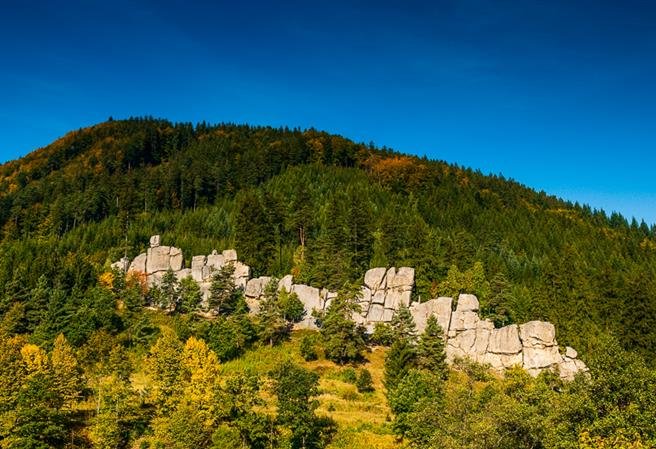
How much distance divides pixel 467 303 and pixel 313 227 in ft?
128

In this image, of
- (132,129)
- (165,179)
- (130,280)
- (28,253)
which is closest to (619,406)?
(130,280)

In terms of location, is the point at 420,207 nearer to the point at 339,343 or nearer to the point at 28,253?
the point at 339,343

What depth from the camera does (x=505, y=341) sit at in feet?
261

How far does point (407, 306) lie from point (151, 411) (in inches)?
1873

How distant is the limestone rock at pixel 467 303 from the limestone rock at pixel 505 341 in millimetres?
4892

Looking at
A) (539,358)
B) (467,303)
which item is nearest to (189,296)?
(467,303)

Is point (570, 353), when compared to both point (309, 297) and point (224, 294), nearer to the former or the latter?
point (309, 297)

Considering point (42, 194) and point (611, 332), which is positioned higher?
point (42, 194)

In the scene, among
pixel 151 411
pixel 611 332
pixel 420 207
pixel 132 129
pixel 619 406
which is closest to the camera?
pixel 619 406

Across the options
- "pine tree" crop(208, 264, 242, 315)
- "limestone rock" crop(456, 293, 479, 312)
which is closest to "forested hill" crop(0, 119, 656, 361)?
"limestone rock" crop(456, 293, 479, 312)

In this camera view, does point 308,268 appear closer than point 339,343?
No

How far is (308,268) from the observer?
9231cm

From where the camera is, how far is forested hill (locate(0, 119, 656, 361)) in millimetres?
83875

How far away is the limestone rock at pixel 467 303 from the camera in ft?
274
